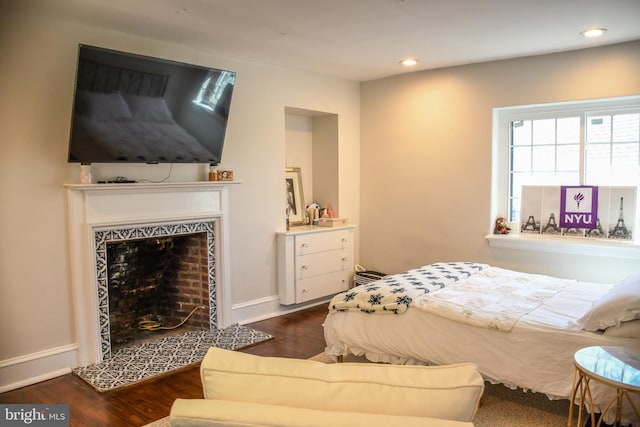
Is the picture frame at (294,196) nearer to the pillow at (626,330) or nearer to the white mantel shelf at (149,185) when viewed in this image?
the white mantel shelf at (149,185)

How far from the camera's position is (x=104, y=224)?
3418mm

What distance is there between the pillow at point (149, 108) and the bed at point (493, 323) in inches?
74.6

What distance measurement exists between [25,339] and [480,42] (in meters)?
4.02

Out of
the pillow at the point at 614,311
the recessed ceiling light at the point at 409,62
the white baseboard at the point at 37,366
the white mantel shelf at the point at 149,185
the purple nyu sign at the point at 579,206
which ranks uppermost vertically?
the recessed ceiling light at the point at 409,62

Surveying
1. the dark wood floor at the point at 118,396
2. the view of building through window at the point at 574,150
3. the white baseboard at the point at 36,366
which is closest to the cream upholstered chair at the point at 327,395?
the dark wood floor at the point at 118,396

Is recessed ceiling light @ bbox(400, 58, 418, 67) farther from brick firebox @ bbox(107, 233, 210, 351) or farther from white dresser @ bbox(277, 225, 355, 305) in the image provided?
brick firebox @ bbox(107, 233, 210, 351)

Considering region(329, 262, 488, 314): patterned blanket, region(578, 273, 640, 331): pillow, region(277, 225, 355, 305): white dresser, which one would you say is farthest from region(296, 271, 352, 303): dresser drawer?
region(578, 273, 640, 331): pillow

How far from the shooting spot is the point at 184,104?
366 centimetres

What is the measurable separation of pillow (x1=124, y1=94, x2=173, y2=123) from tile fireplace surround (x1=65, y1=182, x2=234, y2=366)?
1.65ft

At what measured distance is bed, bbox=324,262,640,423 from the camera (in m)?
2.48

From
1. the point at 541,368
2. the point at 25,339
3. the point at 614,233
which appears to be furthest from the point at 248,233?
the point at 614,233

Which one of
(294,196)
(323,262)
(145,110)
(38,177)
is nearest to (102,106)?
(145,110)

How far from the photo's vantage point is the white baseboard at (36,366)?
3102 millimetres

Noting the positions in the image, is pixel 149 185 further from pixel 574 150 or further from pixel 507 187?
pixel 574 150
